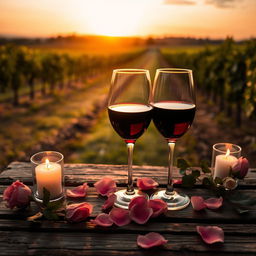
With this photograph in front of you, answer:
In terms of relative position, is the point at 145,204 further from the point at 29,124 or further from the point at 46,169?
the point at 29,124

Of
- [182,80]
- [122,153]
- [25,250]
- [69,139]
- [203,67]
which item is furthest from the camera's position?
[203,67]

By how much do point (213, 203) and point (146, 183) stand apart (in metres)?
0.36

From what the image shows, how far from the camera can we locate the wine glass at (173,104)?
4.76ft

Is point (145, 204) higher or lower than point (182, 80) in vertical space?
lower

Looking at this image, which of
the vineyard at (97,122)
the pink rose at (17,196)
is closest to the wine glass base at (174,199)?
the pink rose at (17,196)

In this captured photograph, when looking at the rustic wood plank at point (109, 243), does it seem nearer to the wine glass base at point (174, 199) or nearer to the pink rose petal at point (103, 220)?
the pink rose petal at point (103, 220)

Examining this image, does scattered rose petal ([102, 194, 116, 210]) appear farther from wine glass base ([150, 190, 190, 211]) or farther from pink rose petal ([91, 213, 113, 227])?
wine glass base ([150, 190, 190, 211])

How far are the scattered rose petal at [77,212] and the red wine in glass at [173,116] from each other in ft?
1.67

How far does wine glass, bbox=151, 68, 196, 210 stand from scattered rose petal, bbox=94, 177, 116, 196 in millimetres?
271

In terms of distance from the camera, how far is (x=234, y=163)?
163 centimetres

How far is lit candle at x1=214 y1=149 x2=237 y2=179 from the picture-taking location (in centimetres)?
164

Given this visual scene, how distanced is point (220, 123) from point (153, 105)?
7894 millimetres

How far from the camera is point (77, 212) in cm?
130

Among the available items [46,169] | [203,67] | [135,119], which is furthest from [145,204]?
[203,67]
